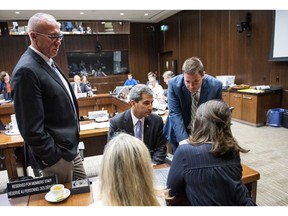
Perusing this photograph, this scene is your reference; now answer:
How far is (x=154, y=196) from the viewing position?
0.96 metres

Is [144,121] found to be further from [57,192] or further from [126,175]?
[126,175]

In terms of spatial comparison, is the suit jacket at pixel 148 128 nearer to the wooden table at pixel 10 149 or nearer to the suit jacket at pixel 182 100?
the suit jacket at pixel 182 100

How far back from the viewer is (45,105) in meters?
1.46

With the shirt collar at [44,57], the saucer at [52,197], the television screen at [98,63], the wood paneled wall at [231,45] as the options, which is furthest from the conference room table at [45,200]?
the television screen at [98,63]

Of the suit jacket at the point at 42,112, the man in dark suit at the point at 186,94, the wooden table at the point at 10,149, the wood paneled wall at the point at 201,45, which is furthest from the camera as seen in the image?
the wood paneled wall at the point at 201,45

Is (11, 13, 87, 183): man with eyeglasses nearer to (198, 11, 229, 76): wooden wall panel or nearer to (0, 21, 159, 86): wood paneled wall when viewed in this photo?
(198, 11, 229, 76): wooden wall panel

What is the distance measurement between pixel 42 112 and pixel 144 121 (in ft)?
2.74

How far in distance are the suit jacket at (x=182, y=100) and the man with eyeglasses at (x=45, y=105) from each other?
789mm

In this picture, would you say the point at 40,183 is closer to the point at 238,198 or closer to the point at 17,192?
the point at 17,192

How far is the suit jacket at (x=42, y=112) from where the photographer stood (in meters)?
1.36

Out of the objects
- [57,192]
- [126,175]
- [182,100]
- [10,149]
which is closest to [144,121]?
[182,100]

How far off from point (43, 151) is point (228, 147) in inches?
40.7

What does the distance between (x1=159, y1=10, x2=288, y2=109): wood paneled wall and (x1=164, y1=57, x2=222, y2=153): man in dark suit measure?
4032 millimetres
